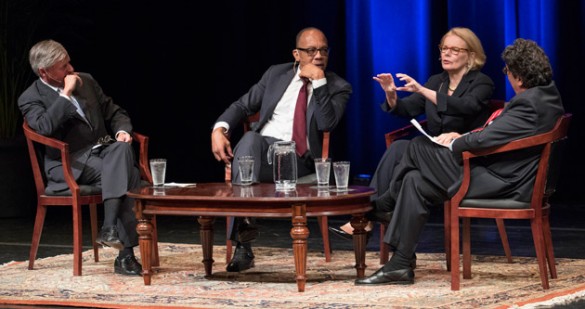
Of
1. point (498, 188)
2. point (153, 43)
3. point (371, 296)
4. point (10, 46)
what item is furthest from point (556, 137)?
point (153, 43)

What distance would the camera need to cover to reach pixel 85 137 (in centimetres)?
563

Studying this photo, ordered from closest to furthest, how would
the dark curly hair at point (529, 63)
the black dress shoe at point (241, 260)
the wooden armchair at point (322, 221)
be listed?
the dark curly hair at point (529, 63) → the black dress shoe at point (241, 260) → the wooden armchair at point (322, 221)

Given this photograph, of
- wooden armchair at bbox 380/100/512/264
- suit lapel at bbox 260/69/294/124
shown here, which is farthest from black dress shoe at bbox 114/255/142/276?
wooden armchair at bbox 380/100/512/264

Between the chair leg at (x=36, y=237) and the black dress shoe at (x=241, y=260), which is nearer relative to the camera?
the black dress shoe at (x=241, y=260)

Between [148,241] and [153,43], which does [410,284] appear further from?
[153,43]

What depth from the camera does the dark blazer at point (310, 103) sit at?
5.57 m

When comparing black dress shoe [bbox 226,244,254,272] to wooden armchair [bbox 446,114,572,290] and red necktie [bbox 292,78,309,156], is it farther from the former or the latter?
wooden armchair [bbox 446,114,572,290]

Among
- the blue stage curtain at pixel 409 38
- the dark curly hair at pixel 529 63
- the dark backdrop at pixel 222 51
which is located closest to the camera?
the dark curly hair at pixel 529 63

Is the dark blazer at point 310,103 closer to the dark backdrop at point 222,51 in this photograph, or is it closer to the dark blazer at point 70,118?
the dark blazer at point 70,118

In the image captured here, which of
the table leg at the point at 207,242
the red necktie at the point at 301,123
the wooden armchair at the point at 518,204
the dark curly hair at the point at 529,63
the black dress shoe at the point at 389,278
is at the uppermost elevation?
the dark curly hair at the point at 529,63

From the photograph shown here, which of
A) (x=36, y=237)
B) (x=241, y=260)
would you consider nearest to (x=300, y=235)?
(x=241, y=260)

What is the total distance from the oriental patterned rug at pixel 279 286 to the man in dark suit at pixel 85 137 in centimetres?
23

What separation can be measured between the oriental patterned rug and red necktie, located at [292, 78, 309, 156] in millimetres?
A: 583

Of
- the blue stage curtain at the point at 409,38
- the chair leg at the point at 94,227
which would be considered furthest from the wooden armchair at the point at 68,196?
the blue stage curtain at the point at 409,38
